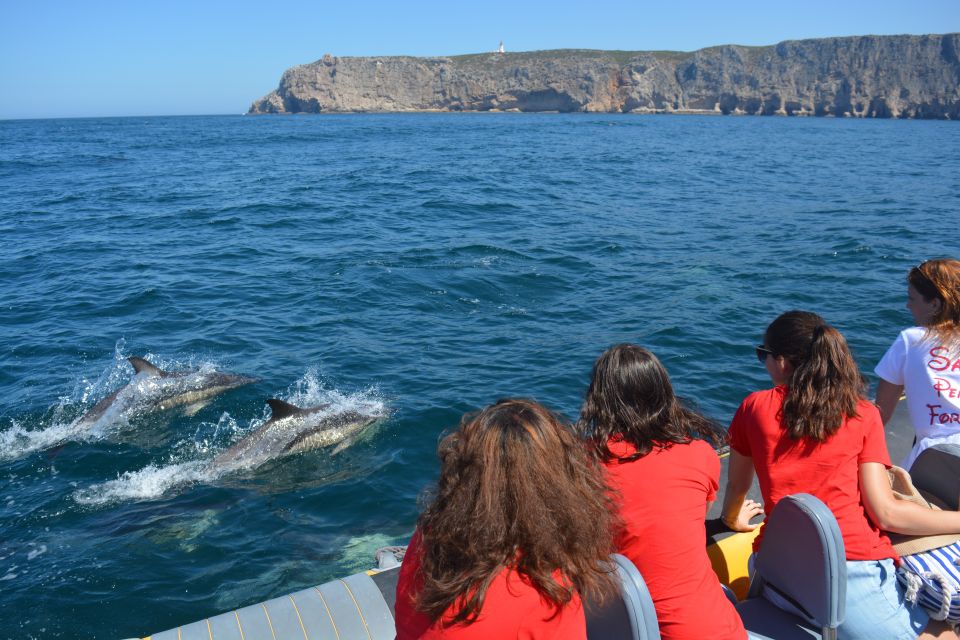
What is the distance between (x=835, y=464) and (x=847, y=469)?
0.24ft

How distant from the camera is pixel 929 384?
471 cm

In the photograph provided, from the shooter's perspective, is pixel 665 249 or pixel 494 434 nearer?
pixel 494 434

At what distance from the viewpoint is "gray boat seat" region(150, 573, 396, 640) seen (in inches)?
171

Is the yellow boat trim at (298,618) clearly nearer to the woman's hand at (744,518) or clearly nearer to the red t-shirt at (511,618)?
the red t-shirt at (511,618)

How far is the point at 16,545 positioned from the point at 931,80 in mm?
Answer: 171756

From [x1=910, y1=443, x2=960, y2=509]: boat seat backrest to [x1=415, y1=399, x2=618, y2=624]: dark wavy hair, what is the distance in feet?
8.81

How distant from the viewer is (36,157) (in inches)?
2108

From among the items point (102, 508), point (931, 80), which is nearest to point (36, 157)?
point (102, 508)

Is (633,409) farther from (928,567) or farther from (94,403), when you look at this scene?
(94,403)

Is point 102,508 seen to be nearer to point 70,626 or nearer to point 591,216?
point 70,626

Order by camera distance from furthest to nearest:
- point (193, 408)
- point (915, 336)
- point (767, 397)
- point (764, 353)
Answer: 1. point (193, 408)
2. point (915, 336)
3. point (764, 353)
4. point (767, 397)

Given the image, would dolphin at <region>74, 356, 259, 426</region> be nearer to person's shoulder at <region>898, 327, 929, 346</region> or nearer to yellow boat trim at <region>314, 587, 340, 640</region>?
yellow boat trim at <region>314, 587, 340, 640</region>

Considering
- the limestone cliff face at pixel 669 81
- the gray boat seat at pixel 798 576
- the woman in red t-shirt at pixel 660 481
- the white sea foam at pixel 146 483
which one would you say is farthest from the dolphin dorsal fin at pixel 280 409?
the limestone cliff face at pixel 669 81

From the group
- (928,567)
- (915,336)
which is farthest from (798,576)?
(915,336)
